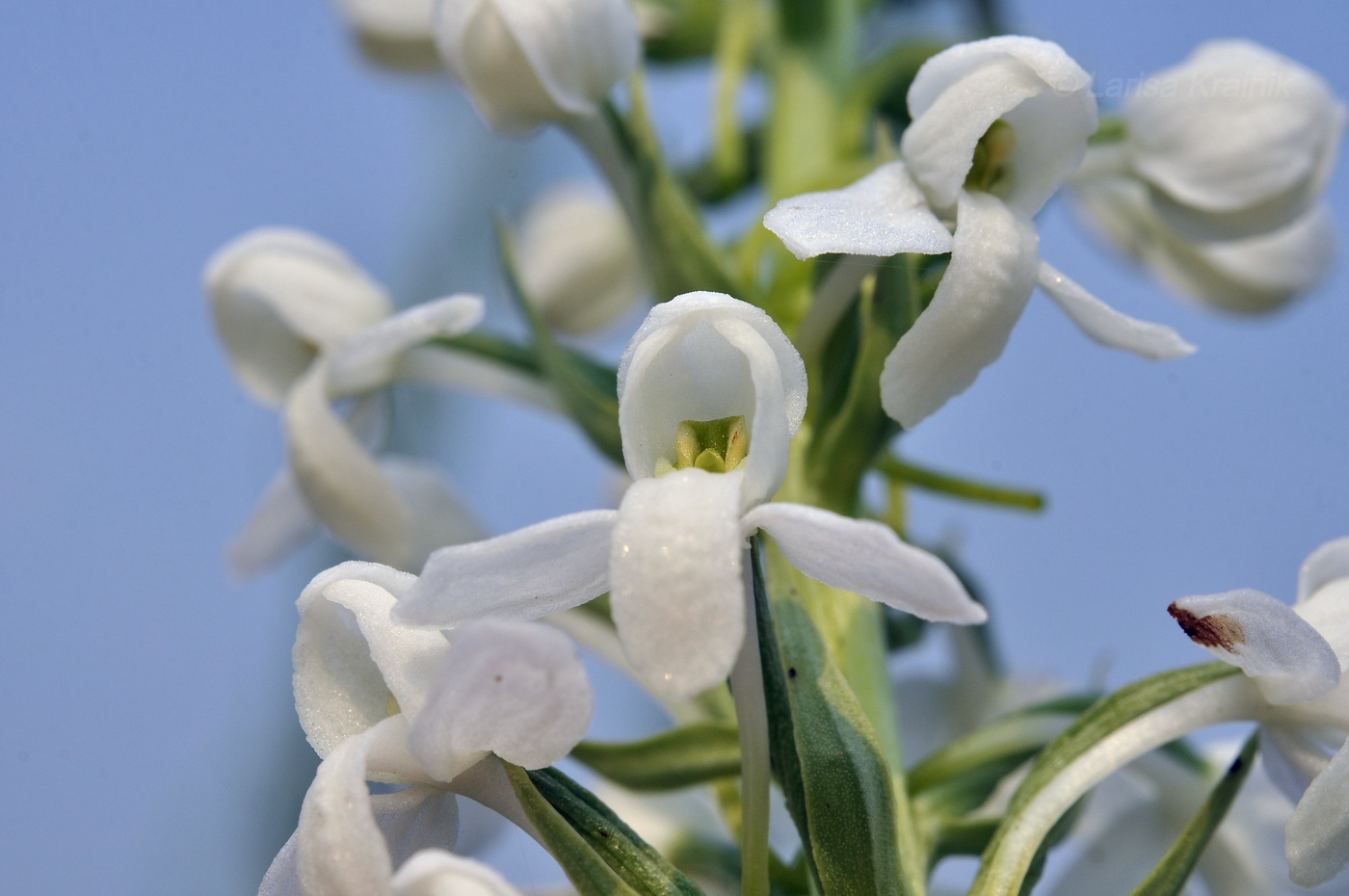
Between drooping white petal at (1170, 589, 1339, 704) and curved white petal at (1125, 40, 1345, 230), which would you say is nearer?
drooping white petal at (1170, 589, 1339, 704)

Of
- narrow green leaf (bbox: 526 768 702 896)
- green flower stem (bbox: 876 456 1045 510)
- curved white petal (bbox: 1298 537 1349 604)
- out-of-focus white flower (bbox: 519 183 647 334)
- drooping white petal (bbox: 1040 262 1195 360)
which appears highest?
drooping white petal (bbox: 1040 262 1195 360)

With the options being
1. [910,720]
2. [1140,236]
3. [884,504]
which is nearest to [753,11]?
[1140,236]

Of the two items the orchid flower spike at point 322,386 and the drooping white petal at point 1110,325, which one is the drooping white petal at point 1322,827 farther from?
the orchid flower spike at point 322,386

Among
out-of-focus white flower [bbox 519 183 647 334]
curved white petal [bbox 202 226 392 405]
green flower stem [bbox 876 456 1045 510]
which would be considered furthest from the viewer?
out-of-focus white flower [bbox 519 183 647 334]

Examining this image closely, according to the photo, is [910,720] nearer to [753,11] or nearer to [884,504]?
[884,504]

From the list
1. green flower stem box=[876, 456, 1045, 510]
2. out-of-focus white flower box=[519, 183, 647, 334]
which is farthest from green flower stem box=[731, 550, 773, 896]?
out-of-focus white flower box=[519, 183, 647, 334]

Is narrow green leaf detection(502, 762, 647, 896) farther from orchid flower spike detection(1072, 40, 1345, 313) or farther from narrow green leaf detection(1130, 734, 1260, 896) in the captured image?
orchid flower spike detection(1072, 40, 1345, 313)
